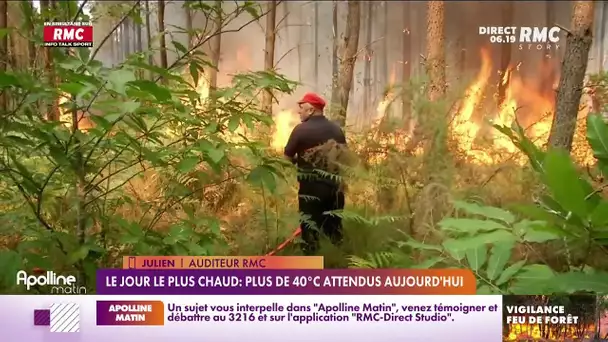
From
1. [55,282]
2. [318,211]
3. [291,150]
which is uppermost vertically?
[291,150]

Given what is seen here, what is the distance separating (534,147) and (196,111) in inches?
22.9

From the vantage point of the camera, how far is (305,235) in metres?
1.05

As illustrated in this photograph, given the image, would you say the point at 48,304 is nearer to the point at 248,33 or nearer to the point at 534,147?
the point at 248,33

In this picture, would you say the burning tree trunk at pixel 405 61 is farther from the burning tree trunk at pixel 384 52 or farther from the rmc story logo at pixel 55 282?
the rmc story logo at pixel 55 282

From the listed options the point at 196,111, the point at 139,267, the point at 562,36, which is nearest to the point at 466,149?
the point at 562,36

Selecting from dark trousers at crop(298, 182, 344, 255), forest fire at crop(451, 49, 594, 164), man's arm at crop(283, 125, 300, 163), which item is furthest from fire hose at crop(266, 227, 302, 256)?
forest fire at crop(451, 49, 594, 164)

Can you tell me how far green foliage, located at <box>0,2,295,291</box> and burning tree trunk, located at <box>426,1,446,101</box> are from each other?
0.93 feet

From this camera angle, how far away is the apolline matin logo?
996 mm

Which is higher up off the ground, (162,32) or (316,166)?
(162,32)

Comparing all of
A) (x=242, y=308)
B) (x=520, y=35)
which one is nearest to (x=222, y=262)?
(x=242, y=308)

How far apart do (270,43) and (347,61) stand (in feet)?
0.50

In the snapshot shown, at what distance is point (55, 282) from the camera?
3.29 ft

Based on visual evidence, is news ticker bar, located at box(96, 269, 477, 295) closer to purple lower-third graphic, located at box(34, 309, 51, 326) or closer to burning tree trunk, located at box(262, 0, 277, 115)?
purple lower-third graphic, located at box(34, 309, 51, 326)

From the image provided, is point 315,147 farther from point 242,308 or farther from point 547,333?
point 547,333
